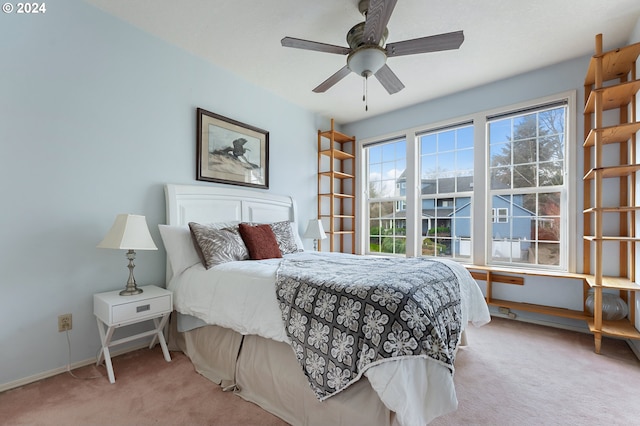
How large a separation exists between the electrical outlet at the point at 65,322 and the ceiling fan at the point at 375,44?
2491 millimetres

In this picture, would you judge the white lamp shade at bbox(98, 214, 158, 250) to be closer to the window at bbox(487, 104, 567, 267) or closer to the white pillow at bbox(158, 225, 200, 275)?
the white pillow at bbox(158, 225, 200, 275)

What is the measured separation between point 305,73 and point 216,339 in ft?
9.10

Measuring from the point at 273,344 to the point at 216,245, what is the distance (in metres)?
1.01

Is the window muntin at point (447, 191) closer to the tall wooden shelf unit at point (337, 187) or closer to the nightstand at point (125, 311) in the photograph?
the tall wooden shelf unit at point (337, 187)

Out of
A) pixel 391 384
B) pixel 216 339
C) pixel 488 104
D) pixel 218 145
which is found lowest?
pixel 216 339

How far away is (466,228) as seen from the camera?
3.68m

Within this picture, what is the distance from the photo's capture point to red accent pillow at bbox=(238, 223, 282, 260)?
8.45 ft

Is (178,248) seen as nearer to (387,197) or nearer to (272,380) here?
(272,380)

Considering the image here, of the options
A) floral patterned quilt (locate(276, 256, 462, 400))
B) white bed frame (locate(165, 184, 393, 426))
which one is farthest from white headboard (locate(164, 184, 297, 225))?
floral patterned quilt (locate(276, 256, 462, 400))

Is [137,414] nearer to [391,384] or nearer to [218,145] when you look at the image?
[391,384]

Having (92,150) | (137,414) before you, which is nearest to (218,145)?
(92,150)

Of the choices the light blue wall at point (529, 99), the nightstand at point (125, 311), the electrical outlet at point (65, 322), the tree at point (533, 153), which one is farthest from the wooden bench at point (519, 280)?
the electrical outlet at point (65, 322)

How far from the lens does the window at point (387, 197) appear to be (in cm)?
429

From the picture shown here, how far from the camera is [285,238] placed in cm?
306
